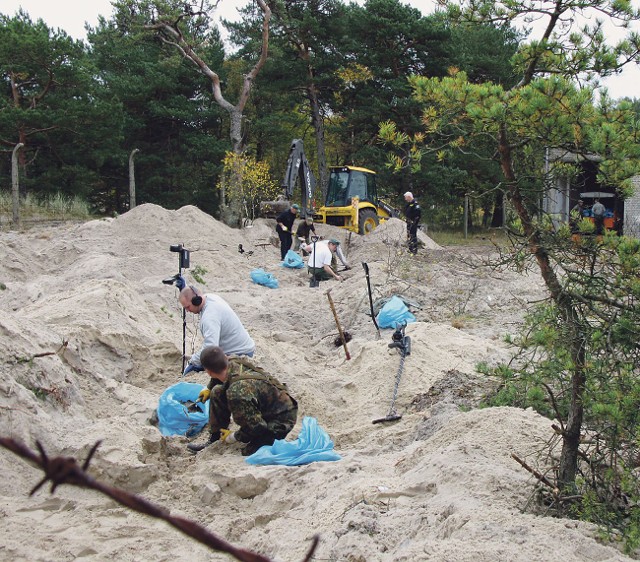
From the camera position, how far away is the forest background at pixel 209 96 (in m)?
25.4

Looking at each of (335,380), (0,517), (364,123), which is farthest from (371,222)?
(0,517)

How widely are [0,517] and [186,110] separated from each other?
89.6 ft

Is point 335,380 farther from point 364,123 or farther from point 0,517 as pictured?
point 364,123

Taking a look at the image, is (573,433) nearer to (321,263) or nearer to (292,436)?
(292,436)

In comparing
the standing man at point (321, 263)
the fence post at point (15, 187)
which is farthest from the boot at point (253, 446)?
the fence post at point (15, 187)

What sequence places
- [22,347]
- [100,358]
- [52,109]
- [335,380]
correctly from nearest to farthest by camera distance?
[22,347], [100,358], [335,380], [52,109]

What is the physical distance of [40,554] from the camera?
160 inches

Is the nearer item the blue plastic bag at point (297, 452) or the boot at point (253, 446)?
the blue plastic bag at point (297, 452)

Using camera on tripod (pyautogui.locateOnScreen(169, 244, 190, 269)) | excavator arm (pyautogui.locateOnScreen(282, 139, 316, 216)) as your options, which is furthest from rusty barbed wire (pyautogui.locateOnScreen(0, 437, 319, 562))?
excavator arm (pyautogui.locateOnScreen(282, 139, 316, 216))

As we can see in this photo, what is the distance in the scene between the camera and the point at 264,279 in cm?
1515

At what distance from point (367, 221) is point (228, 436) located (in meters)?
16.6

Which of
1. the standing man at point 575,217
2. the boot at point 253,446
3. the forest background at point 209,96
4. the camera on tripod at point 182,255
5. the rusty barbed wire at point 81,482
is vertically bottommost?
the boot at point 253,446

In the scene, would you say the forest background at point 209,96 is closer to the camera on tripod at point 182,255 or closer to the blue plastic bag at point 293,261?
the blue plastic bag at point 293,261

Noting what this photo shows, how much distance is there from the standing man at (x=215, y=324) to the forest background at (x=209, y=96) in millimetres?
17506
